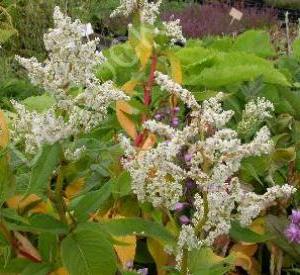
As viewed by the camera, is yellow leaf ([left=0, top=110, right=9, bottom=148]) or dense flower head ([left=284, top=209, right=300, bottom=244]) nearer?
yellow leaf ([left=0, top=110, right=9, bottom=148])

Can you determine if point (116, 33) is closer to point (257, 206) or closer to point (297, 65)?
point (297, 65)

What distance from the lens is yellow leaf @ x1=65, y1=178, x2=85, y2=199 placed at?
4.64 feet

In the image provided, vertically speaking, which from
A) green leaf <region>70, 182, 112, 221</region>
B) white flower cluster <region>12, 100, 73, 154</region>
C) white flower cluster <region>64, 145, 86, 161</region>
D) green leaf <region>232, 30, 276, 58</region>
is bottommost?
green leaf <region>70, 182, 112, 221</region>

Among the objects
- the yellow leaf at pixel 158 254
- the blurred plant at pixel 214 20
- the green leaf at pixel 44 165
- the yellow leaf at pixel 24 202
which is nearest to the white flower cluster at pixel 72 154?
the green leaf at pixel 44 165

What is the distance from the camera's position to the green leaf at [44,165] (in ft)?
3.42

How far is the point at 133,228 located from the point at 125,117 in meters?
0.37

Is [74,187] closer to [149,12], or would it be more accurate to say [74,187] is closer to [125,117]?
[125,117]

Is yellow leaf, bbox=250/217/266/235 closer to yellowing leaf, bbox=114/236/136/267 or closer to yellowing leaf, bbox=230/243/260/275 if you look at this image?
yellowing leaf, bbox=230/243/260/275

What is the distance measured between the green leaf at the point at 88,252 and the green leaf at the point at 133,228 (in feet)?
0.06

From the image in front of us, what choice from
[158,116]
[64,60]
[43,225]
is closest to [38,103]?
[158,116]

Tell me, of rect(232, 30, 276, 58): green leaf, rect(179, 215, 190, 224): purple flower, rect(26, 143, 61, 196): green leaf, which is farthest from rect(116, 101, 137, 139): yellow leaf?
rect(232, 30, 276, 58): green leaf

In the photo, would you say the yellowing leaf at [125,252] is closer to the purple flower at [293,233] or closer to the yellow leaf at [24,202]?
the yellow leaf at [24,202]

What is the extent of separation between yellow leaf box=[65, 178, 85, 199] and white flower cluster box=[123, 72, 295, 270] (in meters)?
0.31

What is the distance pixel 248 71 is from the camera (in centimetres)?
178
